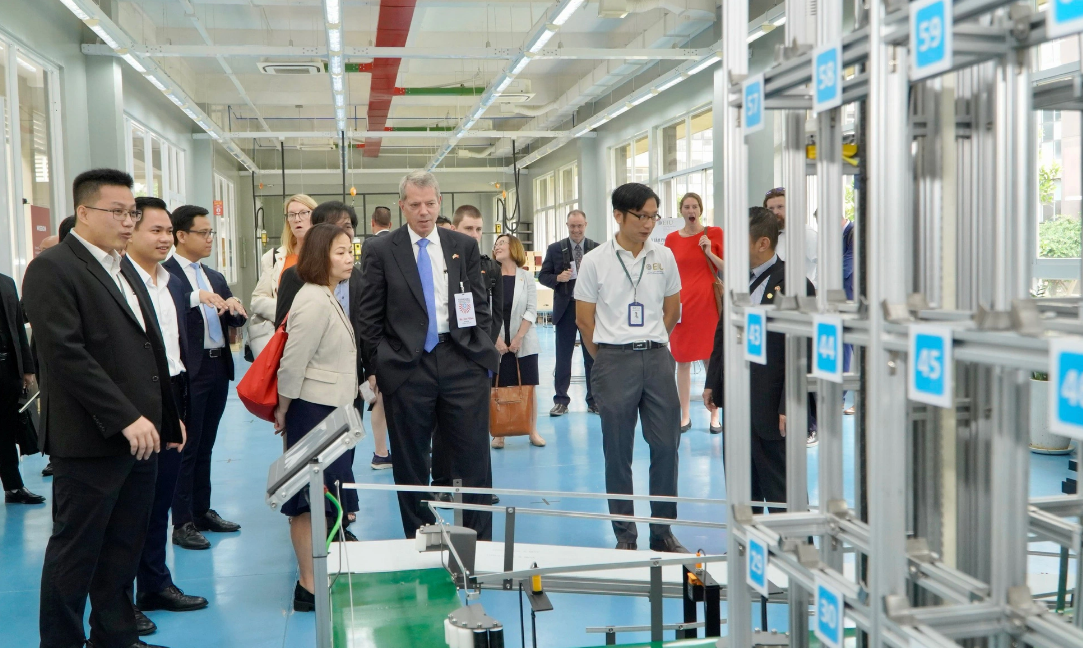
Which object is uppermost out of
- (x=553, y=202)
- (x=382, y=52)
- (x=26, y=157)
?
(x=382, y=52)

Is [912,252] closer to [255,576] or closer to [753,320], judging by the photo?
[753,320]

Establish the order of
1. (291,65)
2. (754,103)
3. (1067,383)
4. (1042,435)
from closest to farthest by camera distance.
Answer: (1067,383)
(754,103)
(1042,435)
(291,65)

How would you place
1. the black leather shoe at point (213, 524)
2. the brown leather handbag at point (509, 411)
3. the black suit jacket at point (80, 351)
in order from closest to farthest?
1. the black suit jacket at point (80, 351)
2. the black leather shoe at point (213, 524)
3. the brown leather handbag at point (509, 411)

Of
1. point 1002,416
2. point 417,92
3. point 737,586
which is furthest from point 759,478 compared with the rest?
point 417,92

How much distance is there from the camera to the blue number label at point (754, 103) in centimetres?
149

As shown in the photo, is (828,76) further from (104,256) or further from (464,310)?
(464,310)

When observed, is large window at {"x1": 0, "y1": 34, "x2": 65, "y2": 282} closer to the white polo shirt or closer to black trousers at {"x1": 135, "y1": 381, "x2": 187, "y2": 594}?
black trousers at {"x1": 135, "y1": 381, "x2": 187, "y2": 594}

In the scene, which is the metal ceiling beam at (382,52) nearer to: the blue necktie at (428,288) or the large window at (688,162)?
the large window at (688,162)

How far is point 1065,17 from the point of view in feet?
3.01

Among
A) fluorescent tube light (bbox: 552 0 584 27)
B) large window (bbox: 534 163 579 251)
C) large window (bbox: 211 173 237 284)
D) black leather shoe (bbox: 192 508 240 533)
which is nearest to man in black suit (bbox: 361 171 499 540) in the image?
black leather shoe (bbox: 192 508 240 533)

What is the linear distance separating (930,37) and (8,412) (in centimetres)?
498

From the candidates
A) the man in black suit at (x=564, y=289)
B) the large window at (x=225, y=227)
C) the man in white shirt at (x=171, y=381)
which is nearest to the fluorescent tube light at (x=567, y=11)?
the man in black suit at (x=564, y=289)

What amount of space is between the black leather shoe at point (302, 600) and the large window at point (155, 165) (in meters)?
8.67

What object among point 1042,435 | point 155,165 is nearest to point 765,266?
point 1042,435
